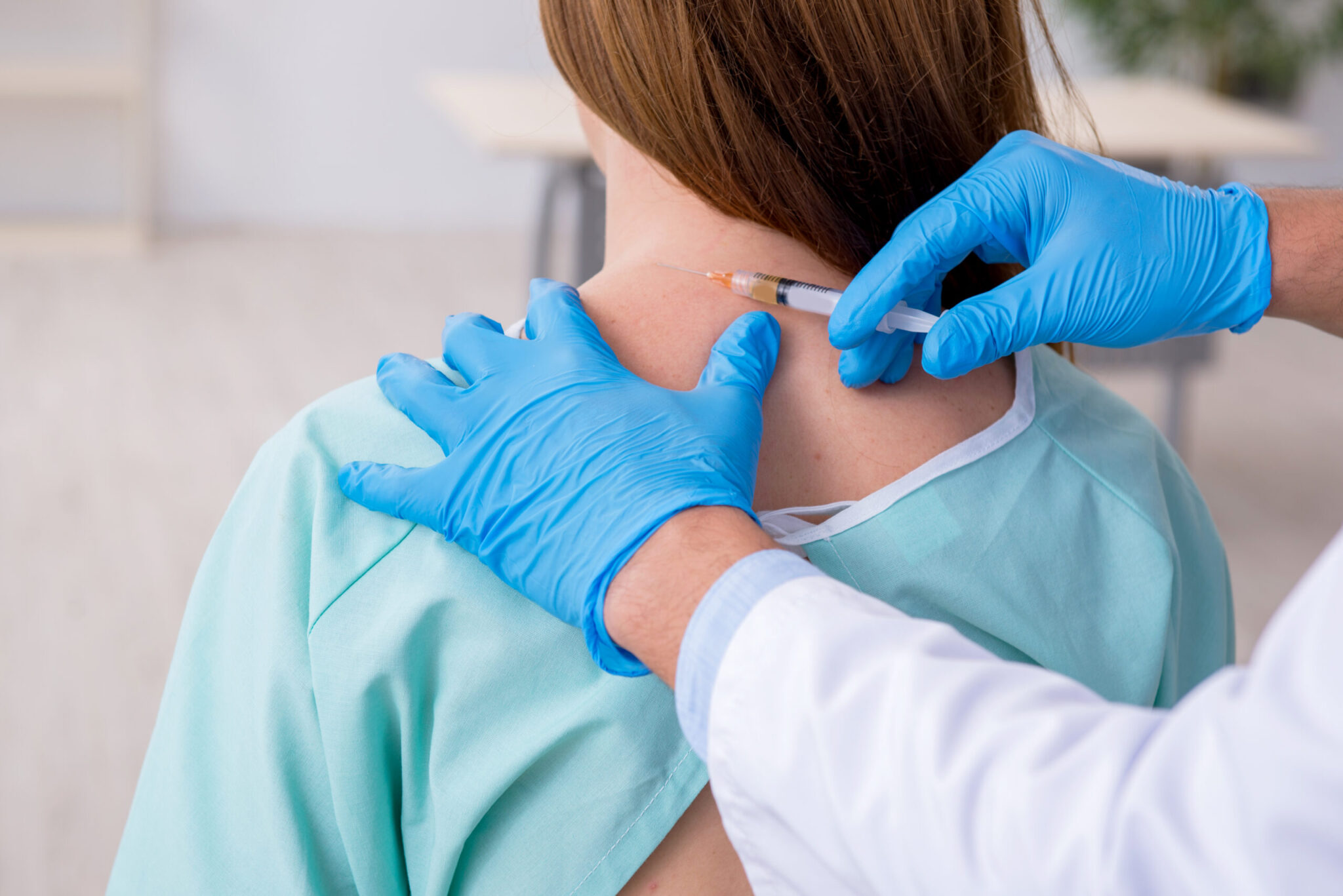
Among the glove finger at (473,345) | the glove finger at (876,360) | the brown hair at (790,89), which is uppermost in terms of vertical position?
the brown hair at (790,89)

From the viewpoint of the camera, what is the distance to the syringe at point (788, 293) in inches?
32.6

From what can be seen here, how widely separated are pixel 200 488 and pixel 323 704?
2.33 metres

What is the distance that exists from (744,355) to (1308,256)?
0.55 meters

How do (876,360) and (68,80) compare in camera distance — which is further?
(68,80)

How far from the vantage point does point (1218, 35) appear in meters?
4.51

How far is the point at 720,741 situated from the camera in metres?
0.60

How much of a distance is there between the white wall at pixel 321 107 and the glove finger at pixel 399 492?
4.00 meters

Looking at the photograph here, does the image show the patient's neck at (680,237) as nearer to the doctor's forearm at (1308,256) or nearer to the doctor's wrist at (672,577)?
the doctor's wrist at (672,577)

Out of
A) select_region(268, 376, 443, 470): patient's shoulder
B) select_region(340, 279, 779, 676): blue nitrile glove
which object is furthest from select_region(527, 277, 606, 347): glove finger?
select_region(268, 376, 443, 470): patient's shoulder

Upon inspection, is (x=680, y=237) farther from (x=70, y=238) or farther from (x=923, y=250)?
(x=70, y=238)

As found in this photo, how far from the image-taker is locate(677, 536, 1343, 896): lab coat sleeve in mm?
438

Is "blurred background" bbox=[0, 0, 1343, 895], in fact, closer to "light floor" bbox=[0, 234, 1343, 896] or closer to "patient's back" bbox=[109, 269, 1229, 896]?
"light floor" bbox=[0, 234, 1343, 896]

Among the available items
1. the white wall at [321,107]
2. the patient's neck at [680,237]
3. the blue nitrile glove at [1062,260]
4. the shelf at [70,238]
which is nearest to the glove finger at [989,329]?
the blue nitrile glove at [1062,260]

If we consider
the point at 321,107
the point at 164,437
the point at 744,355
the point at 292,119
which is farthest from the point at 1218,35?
the point at 744,355
